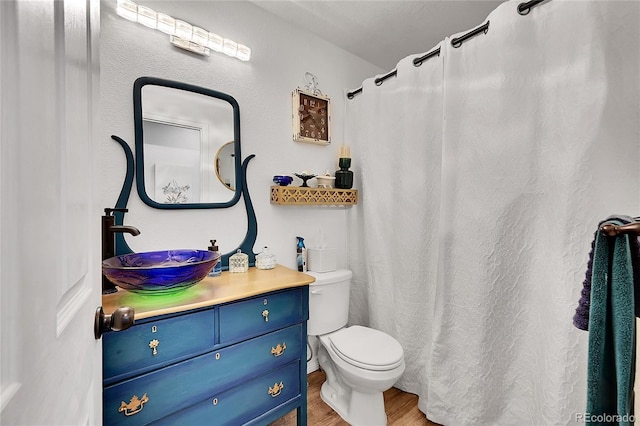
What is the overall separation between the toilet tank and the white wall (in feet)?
0.97

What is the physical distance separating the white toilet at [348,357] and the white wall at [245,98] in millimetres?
358

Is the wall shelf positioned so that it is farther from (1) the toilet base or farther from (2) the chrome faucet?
(1) the toilet base

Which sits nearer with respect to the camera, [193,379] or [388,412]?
[193,379]

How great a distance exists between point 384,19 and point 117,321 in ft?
7.11

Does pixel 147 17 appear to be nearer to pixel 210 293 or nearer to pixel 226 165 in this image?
pixel 226 165

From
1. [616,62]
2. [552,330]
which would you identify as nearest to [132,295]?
[552,330]

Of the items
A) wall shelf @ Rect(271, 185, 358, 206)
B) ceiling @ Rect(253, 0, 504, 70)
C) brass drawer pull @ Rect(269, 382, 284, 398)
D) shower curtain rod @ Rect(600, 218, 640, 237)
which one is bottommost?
brass drawer pull @ Rect(269, 382, 284, 398)

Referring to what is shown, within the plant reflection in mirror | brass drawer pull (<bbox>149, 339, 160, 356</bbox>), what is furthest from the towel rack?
the plant reflection in mirror

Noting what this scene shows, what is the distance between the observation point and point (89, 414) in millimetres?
575

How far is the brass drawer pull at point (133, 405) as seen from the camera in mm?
985

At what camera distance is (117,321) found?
578 millimetres

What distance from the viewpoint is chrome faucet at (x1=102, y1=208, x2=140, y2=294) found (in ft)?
3.85

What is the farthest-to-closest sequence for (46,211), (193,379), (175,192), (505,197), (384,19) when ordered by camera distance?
1. (384,19)
2. (175,192)
3. (505,197)
4. (193,379)
5. (46,211)

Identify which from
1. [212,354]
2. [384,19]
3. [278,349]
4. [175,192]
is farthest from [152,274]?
[384,19]
